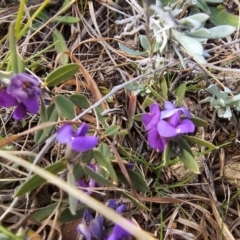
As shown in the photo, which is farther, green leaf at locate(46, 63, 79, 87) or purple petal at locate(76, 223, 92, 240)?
green leaf at locate(46, 63, 79, 87)

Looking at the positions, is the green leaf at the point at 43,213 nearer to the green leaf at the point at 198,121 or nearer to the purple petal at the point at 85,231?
the purple petal at the point at 85,231

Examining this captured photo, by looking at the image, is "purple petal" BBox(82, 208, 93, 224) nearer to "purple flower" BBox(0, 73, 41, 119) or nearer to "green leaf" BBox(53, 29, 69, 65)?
"purple flower" BBox(0, 73, 41, 119)

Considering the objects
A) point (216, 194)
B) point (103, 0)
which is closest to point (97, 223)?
point (216, 194)

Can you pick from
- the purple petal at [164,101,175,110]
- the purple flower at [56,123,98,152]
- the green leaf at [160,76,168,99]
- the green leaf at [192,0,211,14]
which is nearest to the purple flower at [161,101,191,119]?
the purple petal at [164,101,175,110]

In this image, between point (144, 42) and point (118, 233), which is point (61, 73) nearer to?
point (144, 42)

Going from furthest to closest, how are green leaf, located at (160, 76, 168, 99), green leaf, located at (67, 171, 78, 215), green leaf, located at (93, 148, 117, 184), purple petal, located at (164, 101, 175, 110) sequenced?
green leaf, located at (160, 76, 168, 99) < purple petal, located at (164, 101, 175, 110) < green leaf, located at (93, 148, 117, 184) < green leaf, located at (67, 171, 78, 215)

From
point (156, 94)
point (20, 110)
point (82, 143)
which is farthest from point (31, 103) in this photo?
point (156, 94)

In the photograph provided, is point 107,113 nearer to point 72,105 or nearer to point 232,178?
point 72,105
